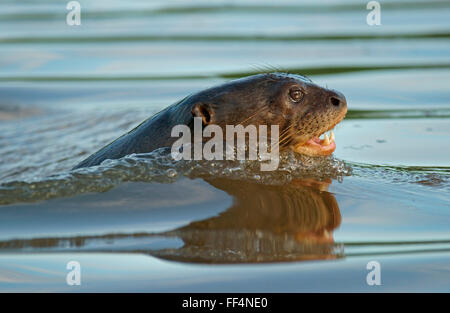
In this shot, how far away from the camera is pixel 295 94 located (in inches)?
187

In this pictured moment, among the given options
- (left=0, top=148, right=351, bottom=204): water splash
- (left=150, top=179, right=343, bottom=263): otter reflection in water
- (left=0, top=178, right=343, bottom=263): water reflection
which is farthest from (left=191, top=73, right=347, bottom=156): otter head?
(left=0, top=178, right=343, bottom=263): water reflection

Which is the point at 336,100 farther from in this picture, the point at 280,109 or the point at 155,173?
the point at 155,173

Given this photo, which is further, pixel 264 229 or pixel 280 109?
pixel 280 109

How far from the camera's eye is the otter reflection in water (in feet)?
11.4

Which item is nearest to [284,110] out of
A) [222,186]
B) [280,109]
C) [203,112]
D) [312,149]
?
[280,109]

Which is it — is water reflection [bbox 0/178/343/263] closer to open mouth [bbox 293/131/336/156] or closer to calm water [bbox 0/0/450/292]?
calm water [bbox 0/0/450/292]

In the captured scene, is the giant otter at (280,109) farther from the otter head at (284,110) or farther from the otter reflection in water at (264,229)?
the otter reflection in water at (264,229)

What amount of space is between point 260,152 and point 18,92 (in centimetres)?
505

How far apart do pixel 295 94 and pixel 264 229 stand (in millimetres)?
1217

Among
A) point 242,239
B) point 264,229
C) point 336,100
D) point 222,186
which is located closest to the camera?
point 242,239

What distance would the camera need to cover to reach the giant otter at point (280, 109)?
4.70 metres

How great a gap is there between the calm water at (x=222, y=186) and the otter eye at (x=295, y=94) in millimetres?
331

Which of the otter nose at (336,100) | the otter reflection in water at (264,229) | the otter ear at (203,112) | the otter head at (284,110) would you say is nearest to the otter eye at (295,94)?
the otter head at (284,110)
